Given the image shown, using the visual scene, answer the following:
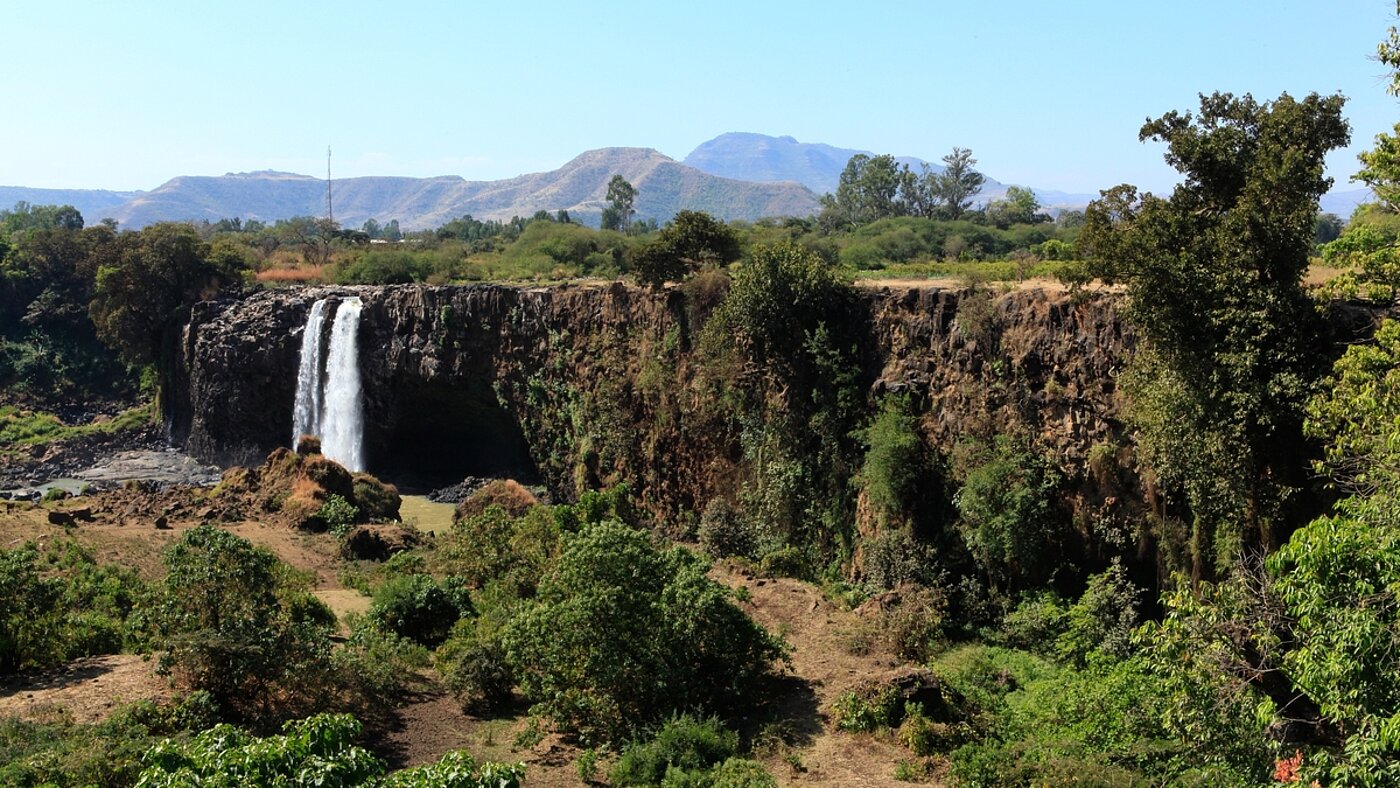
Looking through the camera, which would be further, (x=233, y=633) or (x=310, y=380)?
(x=310, y=380)

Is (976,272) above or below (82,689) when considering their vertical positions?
above

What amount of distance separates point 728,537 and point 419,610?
7494 millimetres

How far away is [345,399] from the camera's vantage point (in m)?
34.7

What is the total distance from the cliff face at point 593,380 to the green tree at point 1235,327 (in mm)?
1840

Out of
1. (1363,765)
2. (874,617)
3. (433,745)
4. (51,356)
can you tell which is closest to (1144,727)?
(1363,765)

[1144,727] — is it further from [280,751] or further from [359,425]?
[359,425]

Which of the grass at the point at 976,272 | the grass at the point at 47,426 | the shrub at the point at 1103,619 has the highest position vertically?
the grass at the point at 976,272

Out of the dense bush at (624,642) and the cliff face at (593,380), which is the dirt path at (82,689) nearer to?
the dense bush at (624,642)

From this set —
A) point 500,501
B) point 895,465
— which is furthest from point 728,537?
point 500,501

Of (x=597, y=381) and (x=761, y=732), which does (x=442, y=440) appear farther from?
(x=761, y=732)

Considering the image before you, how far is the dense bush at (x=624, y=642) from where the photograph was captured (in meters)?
13.6

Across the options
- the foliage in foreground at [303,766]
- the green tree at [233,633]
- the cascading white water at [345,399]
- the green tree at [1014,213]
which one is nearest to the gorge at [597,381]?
the cascading white water at [345,399]

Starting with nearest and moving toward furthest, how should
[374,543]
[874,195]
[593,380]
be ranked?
[374,543] → [593,380] → [874,195]

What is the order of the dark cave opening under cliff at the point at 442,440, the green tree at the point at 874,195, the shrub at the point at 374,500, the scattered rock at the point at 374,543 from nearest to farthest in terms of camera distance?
1. the scattered rock at the point at 374,543
2. the shrub at the point at 374,500
3. the dark cave opening under cliff at the point at 442,440
4. the green tree at the point at 874,195
